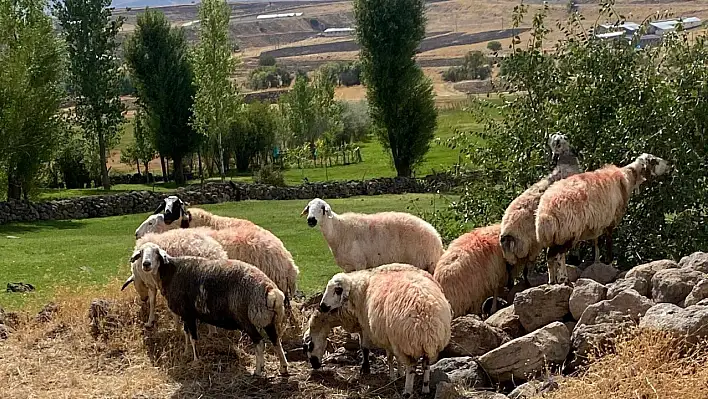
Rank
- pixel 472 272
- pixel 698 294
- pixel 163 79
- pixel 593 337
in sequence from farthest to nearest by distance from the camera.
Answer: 1. pixel 163 79
2. pixel 472 272
3. pixel 698 294
4. pixel 593 337

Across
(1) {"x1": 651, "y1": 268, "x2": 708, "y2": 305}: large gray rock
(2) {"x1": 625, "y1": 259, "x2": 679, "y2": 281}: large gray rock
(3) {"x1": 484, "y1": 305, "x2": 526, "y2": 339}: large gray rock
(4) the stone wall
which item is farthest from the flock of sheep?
(4) the stone wall

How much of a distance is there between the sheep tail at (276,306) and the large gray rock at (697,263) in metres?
4.93

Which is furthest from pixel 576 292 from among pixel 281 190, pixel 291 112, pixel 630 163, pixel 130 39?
pixel 291 112

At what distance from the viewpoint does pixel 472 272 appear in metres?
11.3

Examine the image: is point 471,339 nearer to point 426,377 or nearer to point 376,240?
point 426,377

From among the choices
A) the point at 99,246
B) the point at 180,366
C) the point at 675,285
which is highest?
the point at 675,285

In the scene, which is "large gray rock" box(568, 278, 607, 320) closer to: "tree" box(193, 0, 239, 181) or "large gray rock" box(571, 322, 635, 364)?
"large gray rock" box(571, 322, 635, 364)

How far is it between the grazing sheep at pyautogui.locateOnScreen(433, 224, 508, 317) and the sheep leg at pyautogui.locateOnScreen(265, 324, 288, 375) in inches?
96.5

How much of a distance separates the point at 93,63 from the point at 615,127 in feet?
122

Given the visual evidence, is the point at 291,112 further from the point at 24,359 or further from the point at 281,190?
the point at 24,359

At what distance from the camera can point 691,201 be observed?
12.9m

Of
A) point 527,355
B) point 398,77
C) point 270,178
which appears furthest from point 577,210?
point 398,77

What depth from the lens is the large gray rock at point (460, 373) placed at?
881cm

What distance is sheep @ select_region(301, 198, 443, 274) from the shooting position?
12985 millimetres
